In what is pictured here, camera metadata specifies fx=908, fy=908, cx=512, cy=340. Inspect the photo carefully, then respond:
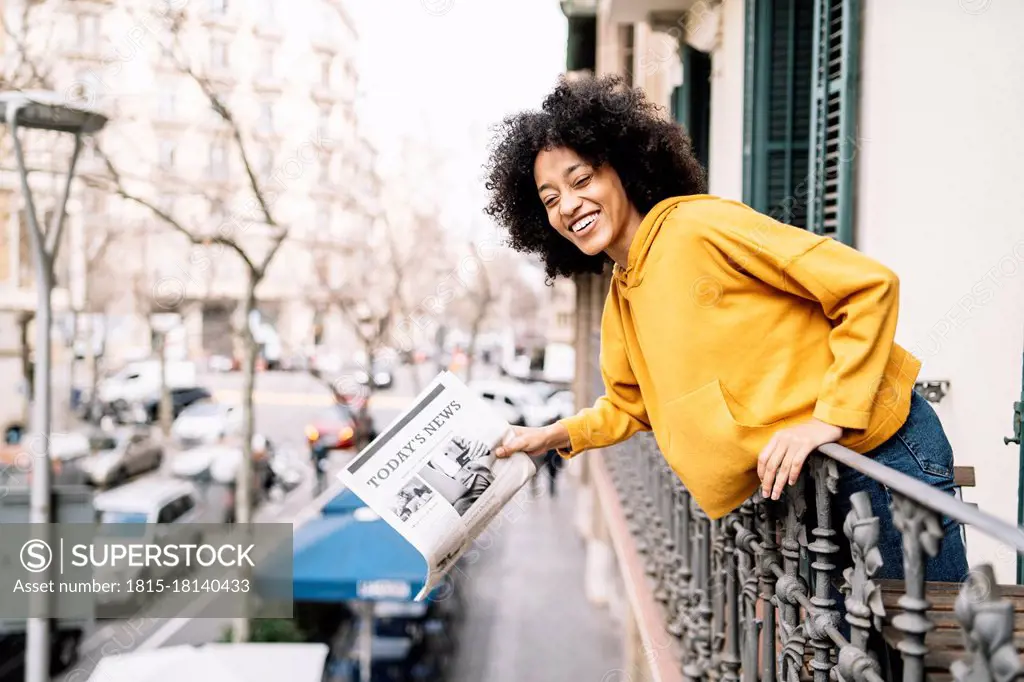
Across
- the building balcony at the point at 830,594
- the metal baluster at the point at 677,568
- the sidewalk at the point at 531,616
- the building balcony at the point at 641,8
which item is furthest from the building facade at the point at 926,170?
the sidewalk at the point at 531,616

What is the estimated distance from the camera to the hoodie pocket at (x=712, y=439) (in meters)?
2.04

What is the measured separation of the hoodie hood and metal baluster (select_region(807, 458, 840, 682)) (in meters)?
0.62

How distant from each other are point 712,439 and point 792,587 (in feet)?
1.30

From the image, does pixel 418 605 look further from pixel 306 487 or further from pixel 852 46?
pixel 306 487

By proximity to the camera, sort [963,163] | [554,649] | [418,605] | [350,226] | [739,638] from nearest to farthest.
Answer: [739,638] < [963,163] < [418,605] < [554,649] < [350,226]

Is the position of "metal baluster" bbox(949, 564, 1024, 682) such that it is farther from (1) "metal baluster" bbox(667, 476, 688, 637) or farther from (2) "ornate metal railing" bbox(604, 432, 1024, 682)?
(1) "metal baluster" bbox(667, 476, 688, 637)

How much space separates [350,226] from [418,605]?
25.3m

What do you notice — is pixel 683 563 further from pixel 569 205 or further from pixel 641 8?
pixel 641 8

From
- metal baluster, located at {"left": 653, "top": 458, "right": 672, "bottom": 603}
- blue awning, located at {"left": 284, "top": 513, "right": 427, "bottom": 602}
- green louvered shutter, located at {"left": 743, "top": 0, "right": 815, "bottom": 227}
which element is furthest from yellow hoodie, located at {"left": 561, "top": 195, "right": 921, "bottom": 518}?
blue awning, located at {"left": 284, "top": 513, "right": 427, "bottom": 602}

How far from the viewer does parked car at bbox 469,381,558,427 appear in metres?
29.7

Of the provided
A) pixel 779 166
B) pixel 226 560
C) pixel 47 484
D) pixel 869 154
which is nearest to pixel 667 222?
pixel 869 154

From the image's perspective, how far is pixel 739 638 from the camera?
9.41ft

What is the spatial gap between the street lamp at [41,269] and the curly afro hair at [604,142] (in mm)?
5415

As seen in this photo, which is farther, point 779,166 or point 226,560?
point 226,560
